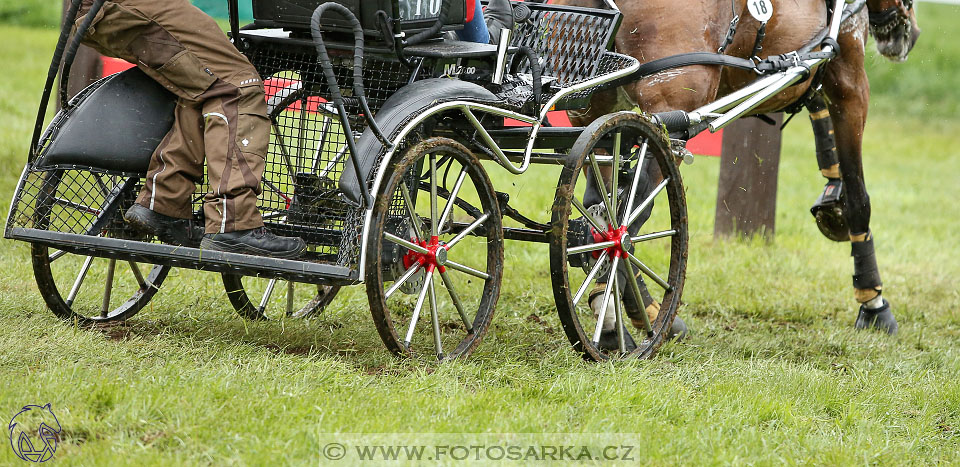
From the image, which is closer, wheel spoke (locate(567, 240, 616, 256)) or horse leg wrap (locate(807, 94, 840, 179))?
wheel spoke (locate(567, 240, 616, 256))

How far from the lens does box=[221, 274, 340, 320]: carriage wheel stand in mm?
4609

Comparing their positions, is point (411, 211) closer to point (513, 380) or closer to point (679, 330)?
point (513, 380)

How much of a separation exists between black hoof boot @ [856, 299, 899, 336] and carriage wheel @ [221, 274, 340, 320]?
9.75ft

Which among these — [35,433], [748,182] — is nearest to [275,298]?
[35,433]

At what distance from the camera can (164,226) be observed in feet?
11.7

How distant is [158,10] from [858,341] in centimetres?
375

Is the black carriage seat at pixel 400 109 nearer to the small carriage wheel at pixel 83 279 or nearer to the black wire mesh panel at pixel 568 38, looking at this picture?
the black wire mesh panel at pixel 568 38

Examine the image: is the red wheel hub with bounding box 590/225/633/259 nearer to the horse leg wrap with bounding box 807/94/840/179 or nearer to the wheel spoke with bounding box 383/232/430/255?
the wheel spoke with bounding box 383/232/430/255

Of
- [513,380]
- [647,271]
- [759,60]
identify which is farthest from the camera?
[759,60]

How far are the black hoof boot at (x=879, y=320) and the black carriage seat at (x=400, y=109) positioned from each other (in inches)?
122

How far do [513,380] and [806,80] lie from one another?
2.32 metres

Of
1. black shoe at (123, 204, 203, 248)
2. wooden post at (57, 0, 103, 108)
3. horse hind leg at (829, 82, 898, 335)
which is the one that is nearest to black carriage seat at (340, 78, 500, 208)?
black shoe at (123, 204, 203, 248)

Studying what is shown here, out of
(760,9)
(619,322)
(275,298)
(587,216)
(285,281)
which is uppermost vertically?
(760,9)

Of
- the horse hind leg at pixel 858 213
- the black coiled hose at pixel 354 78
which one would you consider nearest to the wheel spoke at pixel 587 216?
the black coiled hose at pixel 354 78
